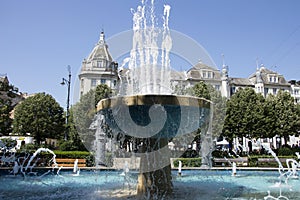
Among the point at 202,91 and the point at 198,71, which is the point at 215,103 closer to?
the point at 202,91

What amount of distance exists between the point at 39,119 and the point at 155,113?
1096 inches

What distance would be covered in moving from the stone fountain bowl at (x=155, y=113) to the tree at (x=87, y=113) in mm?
22142

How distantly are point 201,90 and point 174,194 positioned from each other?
2248 centimetres

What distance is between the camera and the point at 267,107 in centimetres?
3152

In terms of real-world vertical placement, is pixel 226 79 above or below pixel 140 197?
above

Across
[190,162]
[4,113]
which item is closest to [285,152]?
[190,162]

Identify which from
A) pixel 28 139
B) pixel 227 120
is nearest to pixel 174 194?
pixel 227 120

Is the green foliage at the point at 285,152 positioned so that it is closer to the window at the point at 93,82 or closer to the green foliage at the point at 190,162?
the green foliage at the point at 190,162

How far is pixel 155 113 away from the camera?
729 centimetres

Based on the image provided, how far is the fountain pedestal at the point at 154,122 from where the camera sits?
718 cm

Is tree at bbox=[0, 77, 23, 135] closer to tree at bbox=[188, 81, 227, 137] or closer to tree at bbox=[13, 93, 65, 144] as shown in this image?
tree at bbox=[13, 93, 65, 144]

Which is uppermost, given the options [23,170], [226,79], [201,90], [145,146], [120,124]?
[226,79]

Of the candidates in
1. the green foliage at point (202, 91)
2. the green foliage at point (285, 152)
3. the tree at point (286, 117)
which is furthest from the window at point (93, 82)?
the green foliage at point (285, 152)

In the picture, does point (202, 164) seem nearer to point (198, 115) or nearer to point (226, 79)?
point (198, 115)
